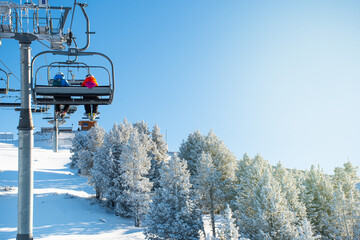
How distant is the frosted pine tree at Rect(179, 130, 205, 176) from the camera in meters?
35.1

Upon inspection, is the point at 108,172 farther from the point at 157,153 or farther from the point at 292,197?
the point at 292,197

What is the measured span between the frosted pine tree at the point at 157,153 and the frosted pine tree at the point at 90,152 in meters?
7.44

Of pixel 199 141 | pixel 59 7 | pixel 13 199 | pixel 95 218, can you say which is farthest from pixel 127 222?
pixel 59 7

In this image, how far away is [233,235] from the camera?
12.1 m

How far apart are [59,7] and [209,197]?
809 inches

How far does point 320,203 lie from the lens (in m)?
24.2

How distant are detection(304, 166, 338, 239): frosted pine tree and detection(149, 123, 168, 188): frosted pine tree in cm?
1689

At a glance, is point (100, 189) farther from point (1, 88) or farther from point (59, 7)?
point (59, 7)

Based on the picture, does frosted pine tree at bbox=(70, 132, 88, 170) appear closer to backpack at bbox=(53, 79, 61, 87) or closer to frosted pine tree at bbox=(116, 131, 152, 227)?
frosted pine tree at bbox=(116, 131, 152, 227)

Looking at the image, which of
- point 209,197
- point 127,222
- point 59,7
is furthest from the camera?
point 127,222

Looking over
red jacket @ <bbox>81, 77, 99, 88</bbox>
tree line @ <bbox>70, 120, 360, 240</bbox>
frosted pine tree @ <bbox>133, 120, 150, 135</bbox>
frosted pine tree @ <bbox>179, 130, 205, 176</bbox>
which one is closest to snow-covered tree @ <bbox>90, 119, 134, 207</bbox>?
tree line @ <bbox>70, 120, 360, 240</bbox>

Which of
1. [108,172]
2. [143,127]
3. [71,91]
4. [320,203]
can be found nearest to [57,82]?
[71,91]

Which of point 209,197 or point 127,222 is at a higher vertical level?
point 209,197

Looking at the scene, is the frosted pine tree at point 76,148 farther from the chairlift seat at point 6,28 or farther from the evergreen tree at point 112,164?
the chairlift seat at point 6,28
